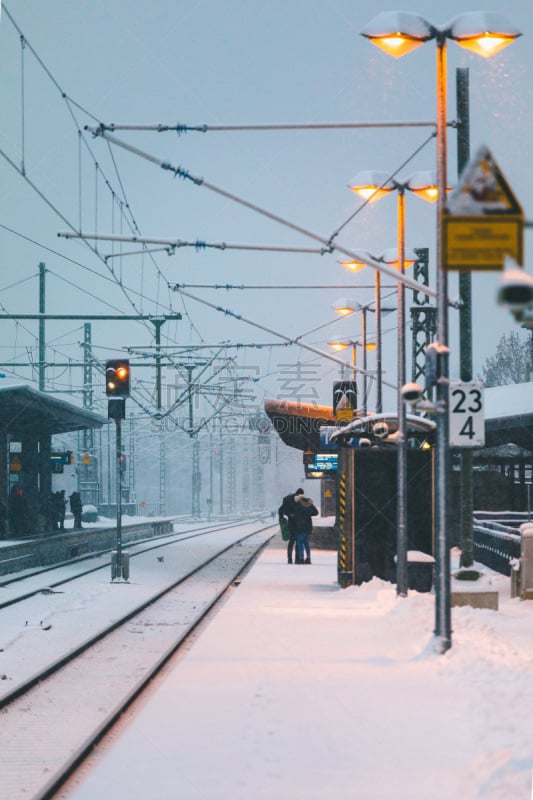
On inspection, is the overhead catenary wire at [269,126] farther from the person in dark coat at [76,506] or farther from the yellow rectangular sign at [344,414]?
the person in dark coat at [76,506]

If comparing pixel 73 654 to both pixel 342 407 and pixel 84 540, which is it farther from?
pixel 84 540

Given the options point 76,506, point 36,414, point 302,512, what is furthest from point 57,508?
point 302,512

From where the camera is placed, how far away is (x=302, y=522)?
96.5 feet

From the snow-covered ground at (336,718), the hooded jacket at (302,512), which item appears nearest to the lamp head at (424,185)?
the snow-covered ground at (336,718)

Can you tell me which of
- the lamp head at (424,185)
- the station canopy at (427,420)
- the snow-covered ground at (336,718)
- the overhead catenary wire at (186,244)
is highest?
the lamp head at (424,185)

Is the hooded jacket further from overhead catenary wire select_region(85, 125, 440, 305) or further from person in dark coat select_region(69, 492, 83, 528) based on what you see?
person in dark coat select_region(69, 492, 83, 528)

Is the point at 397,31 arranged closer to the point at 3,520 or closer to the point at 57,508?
the point at 3,520

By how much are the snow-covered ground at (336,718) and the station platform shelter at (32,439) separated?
17178 millimetres

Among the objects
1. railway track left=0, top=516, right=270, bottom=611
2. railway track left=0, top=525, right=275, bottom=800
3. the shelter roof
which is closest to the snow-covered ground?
railway track left=0, top=525, right=275, bottom=800

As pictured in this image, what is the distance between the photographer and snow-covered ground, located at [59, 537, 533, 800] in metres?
7.58

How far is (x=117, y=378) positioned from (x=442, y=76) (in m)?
11.6

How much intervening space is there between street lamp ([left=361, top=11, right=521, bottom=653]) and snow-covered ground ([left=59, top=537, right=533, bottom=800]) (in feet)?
2.59

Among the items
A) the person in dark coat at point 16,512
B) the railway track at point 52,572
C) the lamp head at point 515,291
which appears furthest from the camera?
the person in dark coat at point 16,512

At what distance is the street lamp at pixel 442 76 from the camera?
41.8 ft
